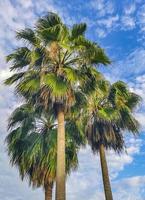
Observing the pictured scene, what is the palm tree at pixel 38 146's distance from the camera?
1564 centimetres

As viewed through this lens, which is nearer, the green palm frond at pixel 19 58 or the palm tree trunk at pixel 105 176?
the green palm frond at pixel 19 58

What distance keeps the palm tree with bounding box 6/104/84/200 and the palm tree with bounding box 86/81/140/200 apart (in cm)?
176

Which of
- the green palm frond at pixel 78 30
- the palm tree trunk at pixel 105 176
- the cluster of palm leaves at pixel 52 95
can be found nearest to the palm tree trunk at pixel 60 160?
the cluster of palm leaves at pixel 52 95

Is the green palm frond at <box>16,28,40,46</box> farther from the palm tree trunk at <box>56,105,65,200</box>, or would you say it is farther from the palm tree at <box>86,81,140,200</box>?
the palm tree at <box>86,81,140,200</box>

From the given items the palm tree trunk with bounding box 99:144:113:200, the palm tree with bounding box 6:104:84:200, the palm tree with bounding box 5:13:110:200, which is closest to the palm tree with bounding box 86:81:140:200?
the palm tree trunk with bounding box 99:144:113:200

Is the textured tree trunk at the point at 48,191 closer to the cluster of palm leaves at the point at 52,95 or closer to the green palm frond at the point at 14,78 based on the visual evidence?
the cluster of palm leaves at the point at 52,95

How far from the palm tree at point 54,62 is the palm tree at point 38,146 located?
2.81 meters

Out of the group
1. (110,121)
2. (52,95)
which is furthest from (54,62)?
(110,121)

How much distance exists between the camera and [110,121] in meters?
18.3

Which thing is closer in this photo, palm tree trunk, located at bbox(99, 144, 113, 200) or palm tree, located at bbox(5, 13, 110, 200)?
palm tree, located at bbox(5, 13, 110, 200)

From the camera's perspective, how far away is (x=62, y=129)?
1205 centimetres

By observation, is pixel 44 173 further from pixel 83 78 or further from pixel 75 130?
pixel 83 78

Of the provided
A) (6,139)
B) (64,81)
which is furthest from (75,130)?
(64,81)

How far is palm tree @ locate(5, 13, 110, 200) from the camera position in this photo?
12.2 metres
